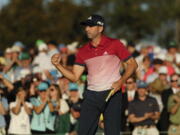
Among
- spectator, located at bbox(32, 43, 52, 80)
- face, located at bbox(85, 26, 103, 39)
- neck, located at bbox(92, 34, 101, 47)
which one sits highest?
face, located at bbox(85, 26, 103, 39)

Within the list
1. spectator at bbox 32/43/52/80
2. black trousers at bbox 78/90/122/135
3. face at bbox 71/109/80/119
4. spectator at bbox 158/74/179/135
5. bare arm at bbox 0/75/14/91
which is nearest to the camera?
black trousers at bbox 78/90/122/135

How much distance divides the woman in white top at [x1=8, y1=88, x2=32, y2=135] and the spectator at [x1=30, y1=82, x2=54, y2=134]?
13cm

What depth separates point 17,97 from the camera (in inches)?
508

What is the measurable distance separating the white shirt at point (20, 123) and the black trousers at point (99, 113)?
14.1ft

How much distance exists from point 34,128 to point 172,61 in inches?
189

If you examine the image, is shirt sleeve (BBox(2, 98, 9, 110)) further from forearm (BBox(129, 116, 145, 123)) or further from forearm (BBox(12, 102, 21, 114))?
forearm (BBox(129, 116, 145, 123))

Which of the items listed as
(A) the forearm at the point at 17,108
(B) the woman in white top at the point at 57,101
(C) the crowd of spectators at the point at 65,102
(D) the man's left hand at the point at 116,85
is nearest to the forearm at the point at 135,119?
(C) the crowd of spectators at the point at 65,102

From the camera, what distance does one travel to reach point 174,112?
12.9 m

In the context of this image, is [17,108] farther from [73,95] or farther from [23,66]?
[23,66]

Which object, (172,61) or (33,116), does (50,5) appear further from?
(33,116)

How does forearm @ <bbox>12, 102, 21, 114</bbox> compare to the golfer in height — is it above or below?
below

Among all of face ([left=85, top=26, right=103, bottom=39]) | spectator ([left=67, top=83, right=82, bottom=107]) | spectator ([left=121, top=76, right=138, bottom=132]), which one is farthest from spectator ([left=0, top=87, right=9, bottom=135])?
face ([left=85, top=26, right=103, bottom=39])

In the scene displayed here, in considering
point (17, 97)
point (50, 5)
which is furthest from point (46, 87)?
point (50, 5)

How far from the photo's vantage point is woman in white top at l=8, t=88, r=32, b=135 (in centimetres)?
1270
